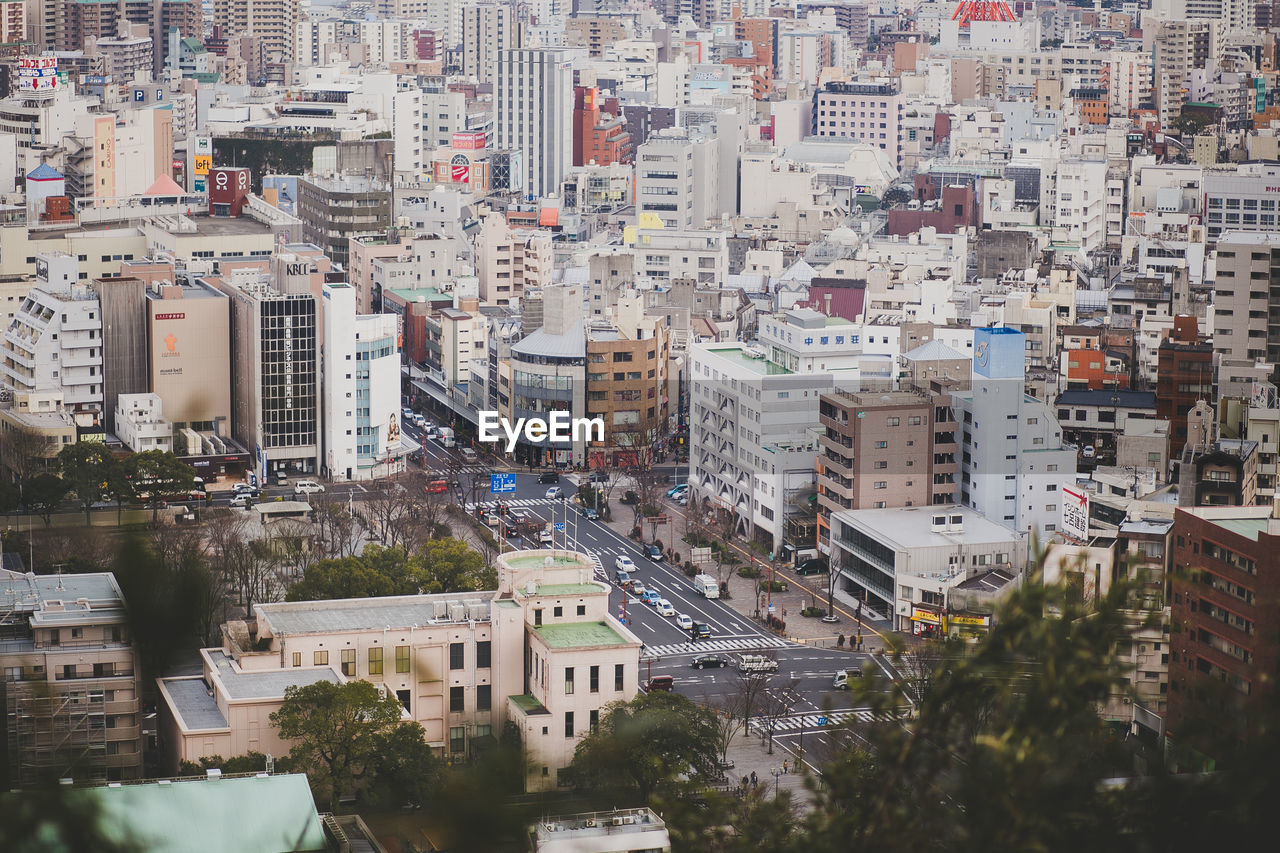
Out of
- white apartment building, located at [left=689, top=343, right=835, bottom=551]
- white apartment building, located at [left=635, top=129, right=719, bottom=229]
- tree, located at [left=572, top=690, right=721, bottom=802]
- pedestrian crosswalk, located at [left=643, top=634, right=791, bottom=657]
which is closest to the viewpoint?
tree, located at [left=572, top=690, right=721, bottom=802]

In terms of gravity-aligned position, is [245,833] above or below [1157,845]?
below

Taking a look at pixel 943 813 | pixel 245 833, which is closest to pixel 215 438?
pixel 245 833

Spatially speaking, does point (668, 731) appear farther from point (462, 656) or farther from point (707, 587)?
point (707, 587)

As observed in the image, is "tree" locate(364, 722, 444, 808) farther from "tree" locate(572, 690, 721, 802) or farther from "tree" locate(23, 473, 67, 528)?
"tree" locate(23, 473, 67, 528)

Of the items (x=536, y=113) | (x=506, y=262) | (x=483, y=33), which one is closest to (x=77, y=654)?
(x=506, y=262)

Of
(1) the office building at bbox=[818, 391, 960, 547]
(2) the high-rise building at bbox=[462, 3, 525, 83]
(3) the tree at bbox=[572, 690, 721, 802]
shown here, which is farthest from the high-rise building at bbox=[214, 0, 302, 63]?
(3) the tree at bbox=[572, 690, 721, 802]

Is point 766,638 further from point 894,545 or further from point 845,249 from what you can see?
point 845,249
